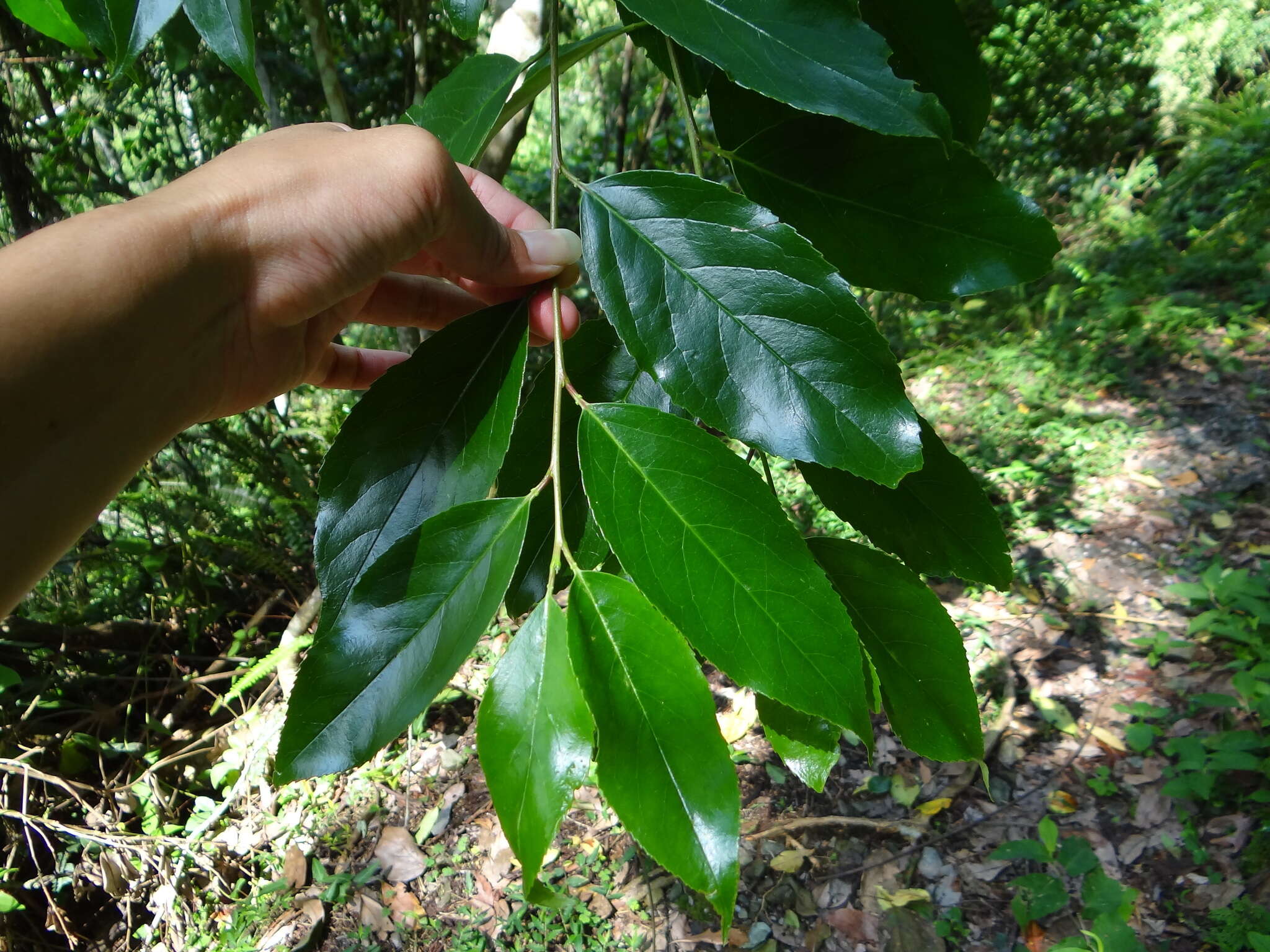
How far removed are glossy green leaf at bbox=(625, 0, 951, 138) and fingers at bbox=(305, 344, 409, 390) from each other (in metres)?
0.63

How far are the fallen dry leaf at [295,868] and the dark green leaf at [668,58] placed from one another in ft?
6.52

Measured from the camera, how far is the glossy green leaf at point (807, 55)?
424 mm

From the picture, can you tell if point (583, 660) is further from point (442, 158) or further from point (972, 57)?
point (972, 57)

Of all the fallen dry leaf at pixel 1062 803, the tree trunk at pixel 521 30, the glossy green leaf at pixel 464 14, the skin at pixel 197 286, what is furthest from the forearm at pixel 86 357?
the fallen dry leaf at pixel 1062 803

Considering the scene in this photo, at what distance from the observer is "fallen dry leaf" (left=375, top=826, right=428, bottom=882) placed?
6.09 feet

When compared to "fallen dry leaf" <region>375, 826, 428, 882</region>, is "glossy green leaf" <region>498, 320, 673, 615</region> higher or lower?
higher

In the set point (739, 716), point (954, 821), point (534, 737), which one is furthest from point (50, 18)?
point (954, 821)

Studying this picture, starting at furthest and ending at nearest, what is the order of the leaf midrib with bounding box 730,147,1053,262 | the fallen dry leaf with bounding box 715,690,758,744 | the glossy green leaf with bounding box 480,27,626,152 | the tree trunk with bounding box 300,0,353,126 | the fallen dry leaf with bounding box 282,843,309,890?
the fallen dry leaf with bounding box 715,690,758,744
the fallen dry leaf with bounding box 282,843,309,890
the tree trunk with bounding box 300,0,353,126
the glossy green leaf with bounding box 480,27,626,152
the leaf midrib with bounding box 730,147,1053,262

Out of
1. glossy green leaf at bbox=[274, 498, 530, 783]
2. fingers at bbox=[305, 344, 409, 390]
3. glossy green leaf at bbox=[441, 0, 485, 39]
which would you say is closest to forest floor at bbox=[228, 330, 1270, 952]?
fingers at bbox=[305, 344, 409, 390]

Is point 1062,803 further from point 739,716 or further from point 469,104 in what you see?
point 469,104

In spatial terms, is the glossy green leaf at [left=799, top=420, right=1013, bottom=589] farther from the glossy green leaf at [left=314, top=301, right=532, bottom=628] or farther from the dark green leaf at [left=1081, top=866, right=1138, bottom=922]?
the dark green leaf at [left=1081, top=866, right=1138, bottom=922]

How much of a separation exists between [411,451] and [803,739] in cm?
34

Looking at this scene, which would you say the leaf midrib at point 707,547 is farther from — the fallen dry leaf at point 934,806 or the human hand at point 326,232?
the fallen dry leaf at point 934,806

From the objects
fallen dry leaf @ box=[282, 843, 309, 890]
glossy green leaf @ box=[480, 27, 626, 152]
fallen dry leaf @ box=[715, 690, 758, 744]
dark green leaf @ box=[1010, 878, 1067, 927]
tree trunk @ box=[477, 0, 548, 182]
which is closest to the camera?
glossy green leaf @ box=[480, 27, 626, 152]
